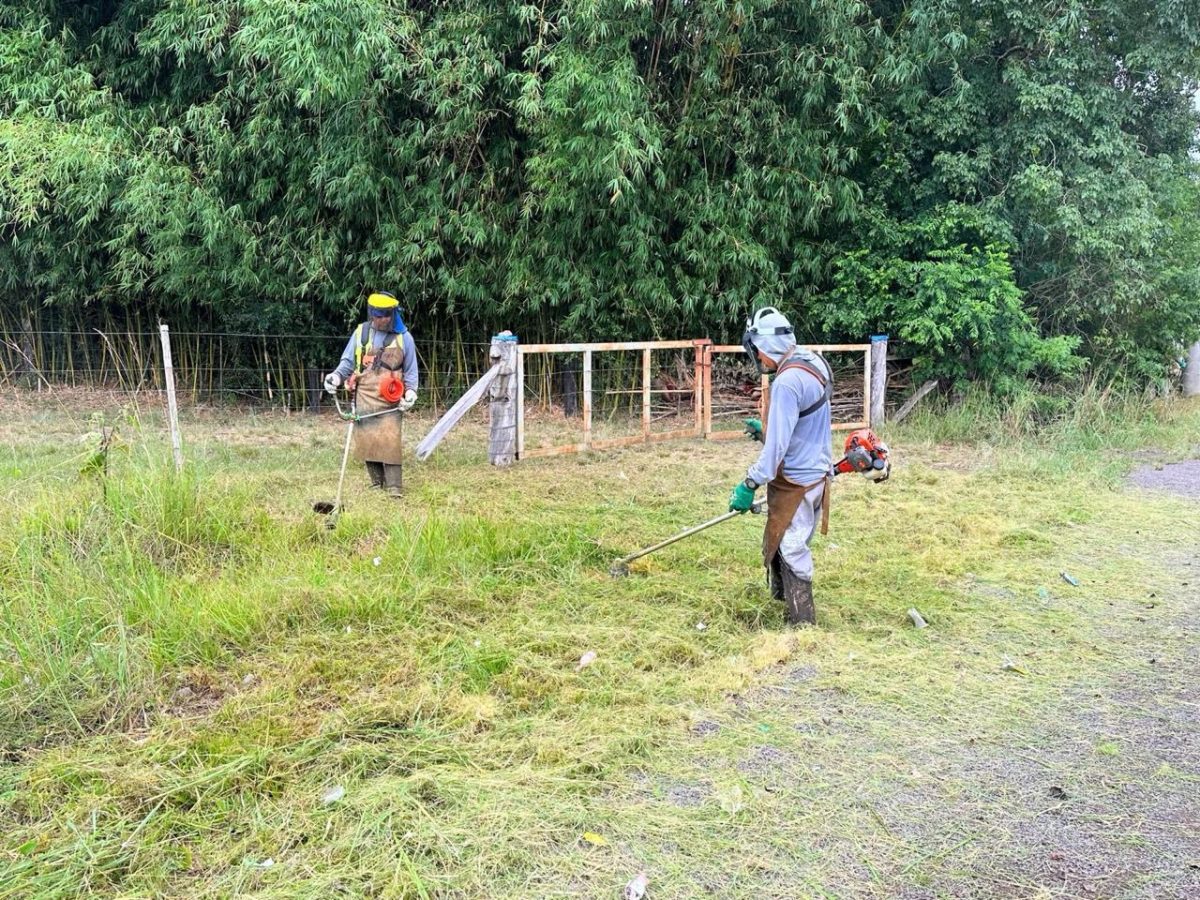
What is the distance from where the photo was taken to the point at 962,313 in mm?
10156

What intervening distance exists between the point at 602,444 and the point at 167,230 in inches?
217

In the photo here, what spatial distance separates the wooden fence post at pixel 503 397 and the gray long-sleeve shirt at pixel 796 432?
4261 millimetres

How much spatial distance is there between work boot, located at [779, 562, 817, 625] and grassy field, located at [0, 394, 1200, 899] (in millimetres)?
102

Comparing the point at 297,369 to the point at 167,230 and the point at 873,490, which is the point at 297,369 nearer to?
the point at 167,230

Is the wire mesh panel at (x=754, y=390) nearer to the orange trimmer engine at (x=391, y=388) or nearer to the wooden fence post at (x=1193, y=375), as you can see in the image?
the orange trimmer engine at (x=391, y=388)

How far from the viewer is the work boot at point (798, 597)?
4.30 metres

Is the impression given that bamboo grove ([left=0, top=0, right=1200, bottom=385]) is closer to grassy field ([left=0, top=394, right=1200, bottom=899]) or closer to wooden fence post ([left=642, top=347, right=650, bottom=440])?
wooden fence post ([left=642, top=347, right=650, bottom=440])

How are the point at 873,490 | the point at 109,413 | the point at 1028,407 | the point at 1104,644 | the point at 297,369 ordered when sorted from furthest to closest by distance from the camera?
the point at 297,369 → the point at 1028,407 → the point at 109,413 → the point at 873,490 → the point at 1104,644

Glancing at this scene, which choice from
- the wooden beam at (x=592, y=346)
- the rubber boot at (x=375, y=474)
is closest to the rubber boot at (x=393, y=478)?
the rubber boot at (x=375, y=474)

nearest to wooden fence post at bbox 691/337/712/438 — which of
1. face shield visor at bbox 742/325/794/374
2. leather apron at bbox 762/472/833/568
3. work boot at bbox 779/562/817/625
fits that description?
face shield visor at bbox 742/325/794/374

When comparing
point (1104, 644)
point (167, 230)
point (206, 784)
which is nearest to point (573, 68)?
point (167, 230)

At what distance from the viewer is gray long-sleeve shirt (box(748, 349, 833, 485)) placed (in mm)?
Answer: 4098

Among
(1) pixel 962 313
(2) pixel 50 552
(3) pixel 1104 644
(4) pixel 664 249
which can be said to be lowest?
(3) pixel 1104 644

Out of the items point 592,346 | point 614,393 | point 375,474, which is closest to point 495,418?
point 592,346
